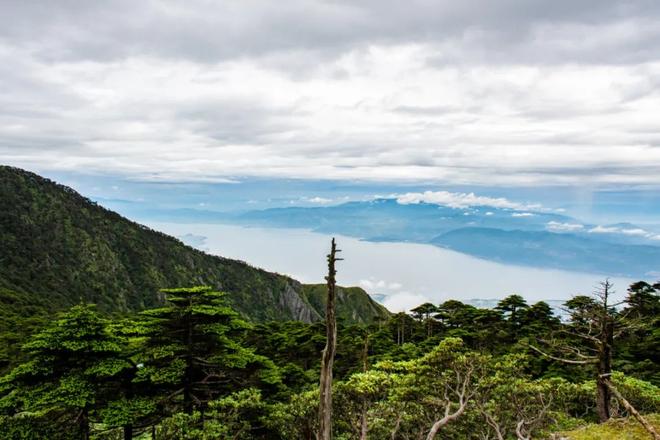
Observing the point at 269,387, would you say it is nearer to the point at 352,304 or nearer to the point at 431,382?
the point at 431,382

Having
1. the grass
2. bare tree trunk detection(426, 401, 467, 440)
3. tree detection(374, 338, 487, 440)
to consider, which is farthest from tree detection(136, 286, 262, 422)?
the grass

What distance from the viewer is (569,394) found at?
26.6 meters

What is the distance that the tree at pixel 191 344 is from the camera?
23.7 m

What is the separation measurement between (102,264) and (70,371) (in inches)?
5292

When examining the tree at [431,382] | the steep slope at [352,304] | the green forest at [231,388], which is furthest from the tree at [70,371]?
the steep slope at [352,304]

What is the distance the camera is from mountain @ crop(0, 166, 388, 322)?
12838 cm

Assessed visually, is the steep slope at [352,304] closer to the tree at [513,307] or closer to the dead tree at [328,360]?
the tree at [513,307]

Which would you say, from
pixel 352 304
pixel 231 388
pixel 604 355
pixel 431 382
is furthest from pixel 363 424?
pixel 352 304

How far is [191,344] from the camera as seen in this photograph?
2439 cm

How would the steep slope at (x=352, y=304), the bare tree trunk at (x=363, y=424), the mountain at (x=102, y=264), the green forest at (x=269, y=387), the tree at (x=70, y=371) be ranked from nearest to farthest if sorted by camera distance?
the bare tree trunk at (x=363, y=424), the green forest at (x=269, y=387), the tree at (x=70, y=371), the mountain at (x=102, y=264), the steep slope at (x=352, y=304)

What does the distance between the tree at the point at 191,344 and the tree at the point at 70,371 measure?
2022mm

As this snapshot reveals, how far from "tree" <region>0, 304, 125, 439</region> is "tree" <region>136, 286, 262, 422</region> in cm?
202

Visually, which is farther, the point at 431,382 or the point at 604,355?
the point at 431,382

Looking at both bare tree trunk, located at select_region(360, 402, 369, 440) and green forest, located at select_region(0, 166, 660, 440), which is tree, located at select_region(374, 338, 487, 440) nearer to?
green forest, located at select_region(0, 166, 660, 440)
